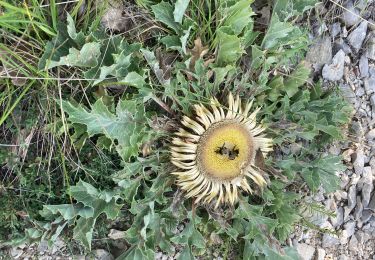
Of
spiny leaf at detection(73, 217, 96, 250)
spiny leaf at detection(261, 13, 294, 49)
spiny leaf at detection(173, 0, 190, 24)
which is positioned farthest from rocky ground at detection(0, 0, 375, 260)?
spiny leaf at detection(73, 217, 96, 250)

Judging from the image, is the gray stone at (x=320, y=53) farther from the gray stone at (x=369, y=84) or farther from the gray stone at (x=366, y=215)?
the gray stone at (x=366, y=215)

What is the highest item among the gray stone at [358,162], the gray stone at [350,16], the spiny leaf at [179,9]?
the gray stone at [350,16]

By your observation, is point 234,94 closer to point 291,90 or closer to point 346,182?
point 291,90

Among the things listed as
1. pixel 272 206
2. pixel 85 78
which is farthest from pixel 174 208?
pixel 85 78

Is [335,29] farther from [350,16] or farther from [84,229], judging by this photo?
[84,229]

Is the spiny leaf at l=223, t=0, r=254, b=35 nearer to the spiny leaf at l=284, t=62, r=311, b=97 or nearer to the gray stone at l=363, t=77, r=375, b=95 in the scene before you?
the spiny leaf at l=284, t=62, r=311, b=97

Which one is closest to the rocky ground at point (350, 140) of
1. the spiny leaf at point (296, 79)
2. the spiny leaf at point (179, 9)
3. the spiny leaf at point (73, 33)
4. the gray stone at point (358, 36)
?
the gray stone at point (358, 36)

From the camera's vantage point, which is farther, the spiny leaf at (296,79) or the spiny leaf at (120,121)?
the spiny leaf at (296,79)
